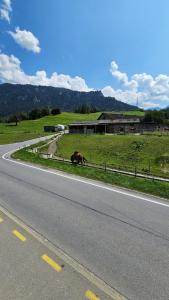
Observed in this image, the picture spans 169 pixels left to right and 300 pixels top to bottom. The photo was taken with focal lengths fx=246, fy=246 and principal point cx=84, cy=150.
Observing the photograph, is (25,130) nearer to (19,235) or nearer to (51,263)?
(19,235)

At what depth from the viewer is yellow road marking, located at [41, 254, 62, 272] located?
211 inches

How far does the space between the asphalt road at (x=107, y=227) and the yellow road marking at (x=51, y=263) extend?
539mm

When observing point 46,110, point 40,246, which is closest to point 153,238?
point 40,246

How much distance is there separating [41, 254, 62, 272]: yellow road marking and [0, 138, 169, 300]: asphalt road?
54cm

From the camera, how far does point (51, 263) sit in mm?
5566

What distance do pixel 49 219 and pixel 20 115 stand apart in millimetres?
168480

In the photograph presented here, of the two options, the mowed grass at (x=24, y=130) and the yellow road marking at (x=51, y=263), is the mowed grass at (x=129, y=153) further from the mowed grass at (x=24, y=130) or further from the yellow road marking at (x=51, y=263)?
the mowed grass at (x=24, y=130)

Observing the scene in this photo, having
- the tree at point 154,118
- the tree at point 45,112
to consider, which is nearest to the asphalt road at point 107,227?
the tree at point 154,118

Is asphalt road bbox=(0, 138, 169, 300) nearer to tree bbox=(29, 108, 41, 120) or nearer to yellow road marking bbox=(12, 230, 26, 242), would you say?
yellow road marking bbox=(12, 230, 26, 242)

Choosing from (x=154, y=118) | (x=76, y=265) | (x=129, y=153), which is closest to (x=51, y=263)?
(x=76, y=265)

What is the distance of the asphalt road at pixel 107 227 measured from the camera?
5.11 meters

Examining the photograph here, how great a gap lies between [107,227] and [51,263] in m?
2.59

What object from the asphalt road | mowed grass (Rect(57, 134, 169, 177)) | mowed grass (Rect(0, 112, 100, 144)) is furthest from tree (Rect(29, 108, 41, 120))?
the asphalt road

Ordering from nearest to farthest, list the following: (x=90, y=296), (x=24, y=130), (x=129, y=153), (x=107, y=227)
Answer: (x=90, y=296) < (x=107, y=227) < (x=129, y=153) < (x=24, y=130)
